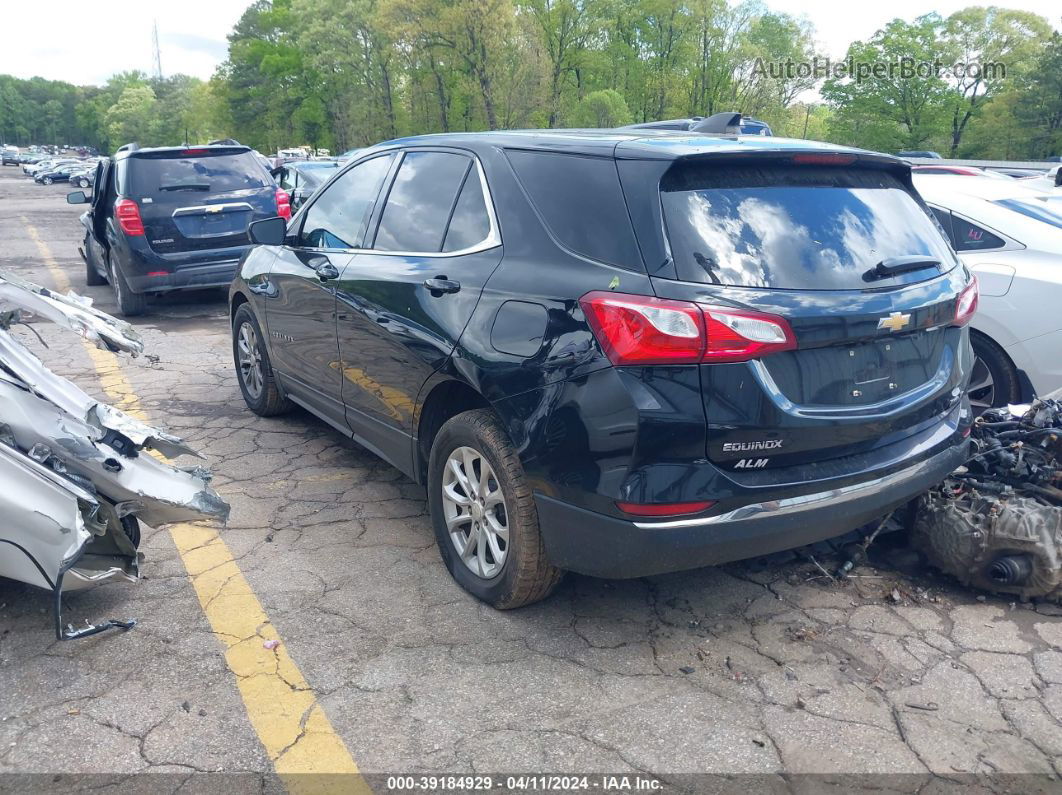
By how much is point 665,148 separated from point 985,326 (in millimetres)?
3092

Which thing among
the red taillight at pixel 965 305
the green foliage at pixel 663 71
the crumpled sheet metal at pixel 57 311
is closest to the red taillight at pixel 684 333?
the red taillight at pixel 965 305

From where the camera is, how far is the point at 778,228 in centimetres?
292

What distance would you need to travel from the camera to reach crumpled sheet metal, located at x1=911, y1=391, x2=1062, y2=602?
3.33 meters

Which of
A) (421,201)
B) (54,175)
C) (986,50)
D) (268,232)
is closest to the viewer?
(421,201)

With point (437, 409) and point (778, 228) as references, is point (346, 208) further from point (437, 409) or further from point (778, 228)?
point (778, 228)

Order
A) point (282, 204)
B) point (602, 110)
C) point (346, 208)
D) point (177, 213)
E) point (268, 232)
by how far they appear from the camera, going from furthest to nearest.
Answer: point (602, 110)
point (282, 204)
point (177, 213)
point (268, 232)
point (346, 208)

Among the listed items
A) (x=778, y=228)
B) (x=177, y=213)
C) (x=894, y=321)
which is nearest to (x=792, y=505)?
(x=894, y=321)

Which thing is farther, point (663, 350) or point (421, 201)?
point (421, 201)

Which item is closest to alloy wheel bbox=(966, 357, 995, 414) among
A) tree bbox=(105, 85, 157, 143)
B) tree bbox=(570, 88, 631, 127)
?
tree bbox=(570, 88, 631, 127)

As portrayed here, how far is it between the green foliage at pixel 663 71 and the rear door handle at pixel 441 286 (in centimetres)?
4121

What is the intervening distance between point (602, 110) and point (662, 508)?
148ft

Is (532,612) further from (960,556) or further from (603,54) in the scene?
(603,54)

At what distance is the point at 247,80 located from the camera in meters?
71.0

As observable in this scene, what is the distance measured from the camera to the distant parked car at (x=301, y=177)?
15156 mm
